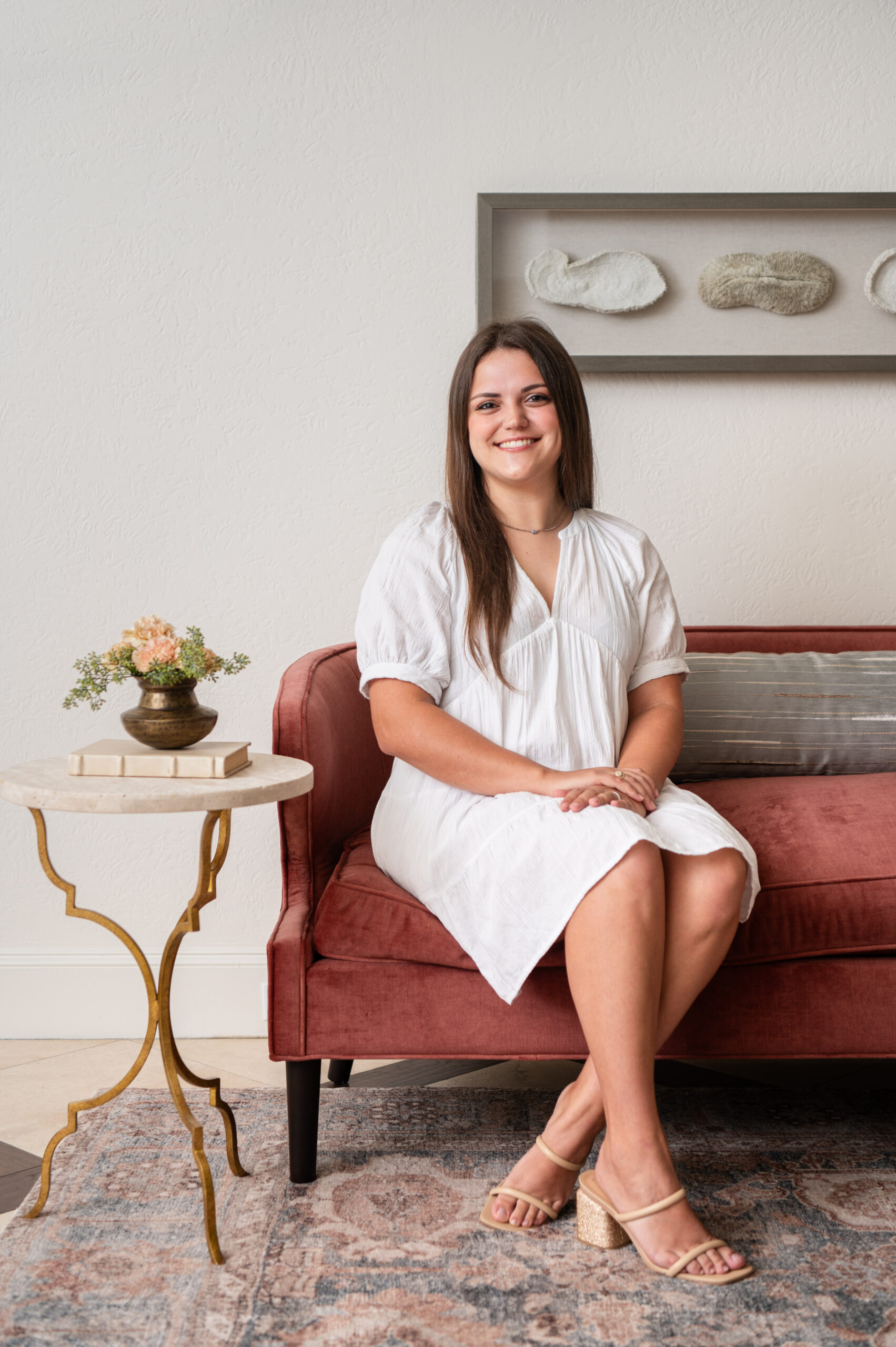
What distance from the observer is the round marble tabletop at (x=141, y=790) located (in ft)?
4.49

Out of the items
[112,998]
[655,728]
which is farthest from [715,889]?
[112,998]

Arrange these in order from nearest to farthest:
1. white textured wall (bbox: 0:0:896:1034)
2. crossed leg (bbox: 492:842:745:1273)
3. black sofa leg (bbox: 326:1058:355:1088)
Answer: crossed leg (bbox: 492:842:745:1273)
black sofa leg (bbox: 326:1058:355:1088)
white textured wall (bbox: 0:0:896:1034)

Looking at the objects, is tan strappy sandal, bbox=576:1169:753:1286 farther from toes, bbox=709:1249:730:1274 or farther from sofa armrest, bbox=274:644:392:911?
sofa armrest, bbox=274:644:392:911

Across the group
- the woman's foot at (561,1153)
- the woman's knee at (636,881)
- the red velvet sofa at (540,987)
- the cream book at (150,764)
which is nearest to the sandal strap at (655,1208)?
the woman's foot at (561,1153)

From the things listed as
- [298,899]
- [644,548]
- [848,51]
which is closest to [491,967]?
[298,899]

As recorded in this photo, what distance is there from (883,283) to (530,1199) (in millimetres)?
2002

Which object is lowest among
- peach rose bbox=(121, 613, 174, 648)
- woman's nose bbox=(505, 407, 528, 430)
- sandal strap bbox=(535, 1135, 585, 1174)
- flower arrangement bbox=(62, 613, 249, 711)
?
sandal strap bbox=(535, 1135, 585, 1174)

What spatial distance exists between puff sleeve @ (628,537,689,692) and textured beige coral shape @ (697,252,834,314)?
0.84 meters

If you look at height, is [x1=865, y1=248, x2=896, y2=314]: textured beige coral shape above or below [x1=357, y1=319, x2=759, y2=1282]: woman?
above

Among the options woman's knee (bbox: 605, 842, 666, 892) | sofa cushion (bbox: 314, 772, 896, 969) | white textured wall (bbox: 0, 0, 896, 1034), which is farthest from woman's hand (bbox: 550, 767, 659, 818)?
white textured wall (bbox: 0, 0, 896, 1034)

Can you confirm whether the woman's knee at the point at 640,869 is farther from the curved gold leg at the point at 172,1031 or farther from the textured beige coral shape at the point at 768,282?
the textured beige coral shape at the point at 768,282

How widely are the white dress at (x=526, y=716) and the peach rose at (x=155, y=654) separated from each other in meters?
0.32

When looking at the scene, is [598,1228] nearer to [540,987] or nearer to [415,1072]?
[540,987]

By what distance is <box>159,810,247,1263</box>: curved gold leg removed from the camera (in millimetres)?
1451
